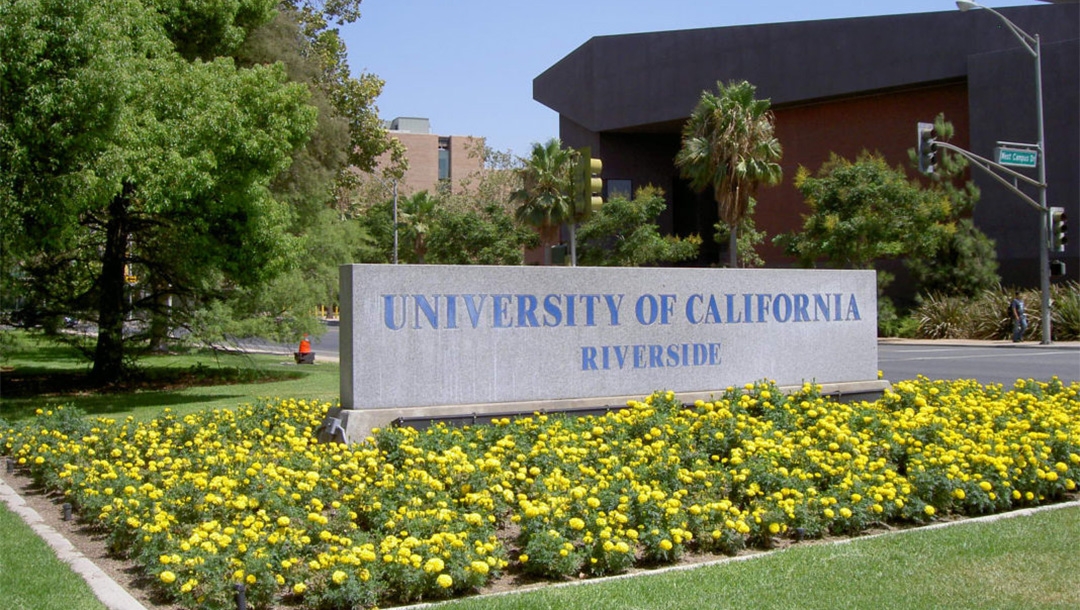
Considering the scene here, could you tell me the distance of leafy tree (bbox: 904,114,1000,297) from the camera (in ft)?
122

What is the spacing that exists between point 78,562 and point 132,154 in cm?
904

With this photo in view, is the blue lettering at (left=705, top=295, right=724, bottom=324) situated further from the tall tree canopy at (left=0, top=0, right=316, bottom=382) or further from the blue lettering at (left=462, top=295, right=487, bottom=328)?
the tall tree canopy at (left=0, top=0, right=316, bottom=382)

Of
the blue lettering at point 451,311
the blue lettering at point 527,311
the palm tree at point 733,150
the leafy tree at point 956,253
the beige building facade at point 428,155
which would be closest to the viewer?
the blue lettering at point 451,311

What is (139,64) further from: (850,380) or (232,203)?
(850,380)

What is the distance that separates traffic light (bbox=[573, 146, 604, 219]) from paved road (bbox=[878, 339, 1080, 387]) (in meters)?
9.96

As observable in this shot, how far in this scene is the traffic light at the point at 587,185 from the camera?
1171 cm

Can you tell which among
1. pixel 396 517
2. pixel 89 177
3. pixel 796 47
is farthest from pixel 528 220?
pixel 396 517

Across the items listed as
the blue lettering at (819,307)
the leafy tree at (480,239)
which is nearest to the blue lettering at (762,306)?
the blue lettering at (819,307)

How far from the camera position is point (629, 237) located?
45.2 metres

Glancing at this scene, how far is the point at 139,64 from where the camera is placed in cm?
1517

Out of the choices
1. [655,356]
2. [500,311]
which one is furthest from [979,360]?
[500,311]

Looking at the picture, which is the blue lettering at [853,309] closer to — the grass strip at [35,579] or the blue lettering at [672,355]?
the blue lettering at [672,355]

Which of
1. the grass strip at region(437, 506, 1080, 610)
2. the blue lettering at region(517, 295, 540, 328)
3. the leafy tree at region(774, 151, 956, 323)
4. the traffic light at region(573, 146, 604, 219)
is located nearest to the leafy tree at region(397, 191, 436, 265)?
the leafy tree at region(774, 151, 956, 323)

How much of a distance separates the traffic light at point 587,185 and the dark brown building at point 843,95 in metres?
29.1
